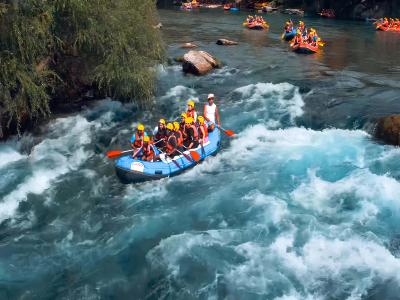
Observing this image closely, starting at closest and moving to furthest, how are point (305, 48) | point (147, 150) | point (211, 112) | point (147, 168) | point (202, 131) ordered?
point (147, 168)
point (147, 150)
point (202, 131)
point (211, 112)
point (305, 48)

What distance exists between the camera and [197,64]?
24219 millimetres

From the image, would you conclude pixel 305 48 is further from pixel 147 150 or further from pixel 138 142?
pixel 147 150

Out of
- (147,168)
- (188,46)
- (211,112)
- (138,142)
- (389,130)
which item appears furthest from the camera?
(188,46)

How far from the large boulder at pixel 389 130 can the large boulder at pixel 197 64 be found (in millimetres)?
10897

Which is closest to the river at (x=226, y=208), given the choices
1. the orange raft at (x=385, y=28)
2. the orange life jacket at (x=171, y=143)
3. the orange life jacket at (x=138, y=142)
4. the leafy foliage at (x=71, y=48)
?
the orange life jacket at (x=171, y=143)

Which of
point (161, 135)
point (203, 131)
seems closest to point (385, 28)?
point (203, 131)

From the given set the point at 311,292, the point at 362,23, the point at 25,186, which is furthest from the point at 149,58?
the point at 362,23

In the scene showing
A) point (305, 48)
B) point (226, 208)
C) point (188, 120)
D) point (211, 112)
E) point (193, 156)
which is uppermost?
point (305, 48)

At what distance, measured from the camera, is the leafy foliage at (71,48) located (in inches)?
518

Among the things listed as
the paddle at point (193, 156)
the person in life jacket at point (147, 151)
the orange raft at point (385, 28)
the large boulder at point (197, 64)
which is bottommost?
the paddle at point (193, 156)

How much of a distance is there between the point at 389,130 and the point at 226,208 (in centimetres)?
692

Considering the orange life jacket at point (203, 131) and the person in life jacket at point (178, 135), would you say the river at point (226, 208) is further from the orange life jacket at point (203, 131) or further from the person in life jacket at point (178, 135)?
the person in life jacket at point (178, 135)

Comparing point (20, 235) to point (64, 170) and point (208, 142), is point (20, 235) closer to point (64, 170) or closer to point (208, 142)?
point (64, 170)

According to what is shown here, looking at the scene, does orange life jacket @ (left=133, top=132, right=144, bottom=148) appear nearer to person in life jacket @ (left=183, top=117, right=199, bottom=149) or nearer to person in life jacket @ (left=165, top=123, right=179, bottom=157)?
person in life jacket @ (left=165, top=123, right=179, bottom=157)
